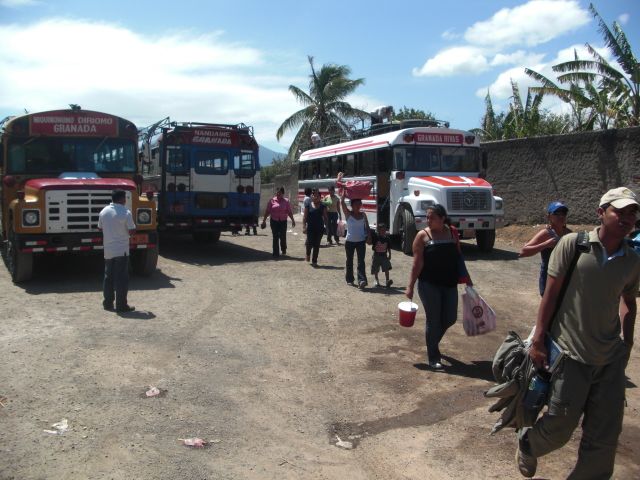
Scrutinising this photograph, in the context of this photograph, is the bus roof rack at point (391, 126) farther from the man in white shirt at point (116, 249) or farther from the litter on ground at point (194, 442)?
the litter on ground at point (194, 442)

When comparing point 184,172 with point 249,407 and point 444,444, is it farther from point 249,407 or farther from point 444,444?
point 444,444

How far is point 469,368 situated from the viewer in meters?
6.39

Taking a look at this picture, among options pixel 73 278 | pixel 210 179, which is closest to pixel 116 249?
pixel 73 278

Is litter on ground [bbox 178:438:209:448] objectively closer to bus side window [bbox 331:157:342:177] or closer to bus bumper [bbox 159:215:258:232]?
bus bumper [bbox 159:215:258:232]

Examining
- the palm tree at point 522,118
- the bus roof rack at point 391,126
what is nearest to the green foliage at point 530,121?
the palm tree at point 522,118

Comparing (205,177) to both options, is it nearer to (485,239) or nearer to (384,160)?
(384,160)

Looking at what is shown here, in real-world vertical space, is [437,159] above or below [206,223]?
above

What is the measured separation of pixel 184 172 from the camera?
1442cm

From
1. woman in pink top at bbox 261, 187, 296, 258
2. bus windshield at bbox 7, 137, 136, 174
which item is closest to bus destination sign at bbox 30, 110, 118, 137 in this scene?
bus windshield at bbox 7, 137, 136, 174

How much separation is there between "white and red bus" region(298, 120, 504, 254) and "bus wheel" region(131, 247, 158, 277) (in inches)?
238

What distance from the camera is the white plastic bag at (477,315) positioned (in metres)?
6.20

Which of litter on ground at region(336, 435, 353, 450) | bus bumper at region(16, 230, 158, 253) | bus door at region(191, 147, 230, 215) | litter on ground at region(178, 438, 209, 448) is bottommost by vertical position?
litter on ground at region(336, 435, 353, 450)

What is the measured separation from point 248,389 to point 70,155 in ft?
25.3

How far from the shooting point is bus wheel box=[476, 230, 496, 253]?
14836 millimetres
